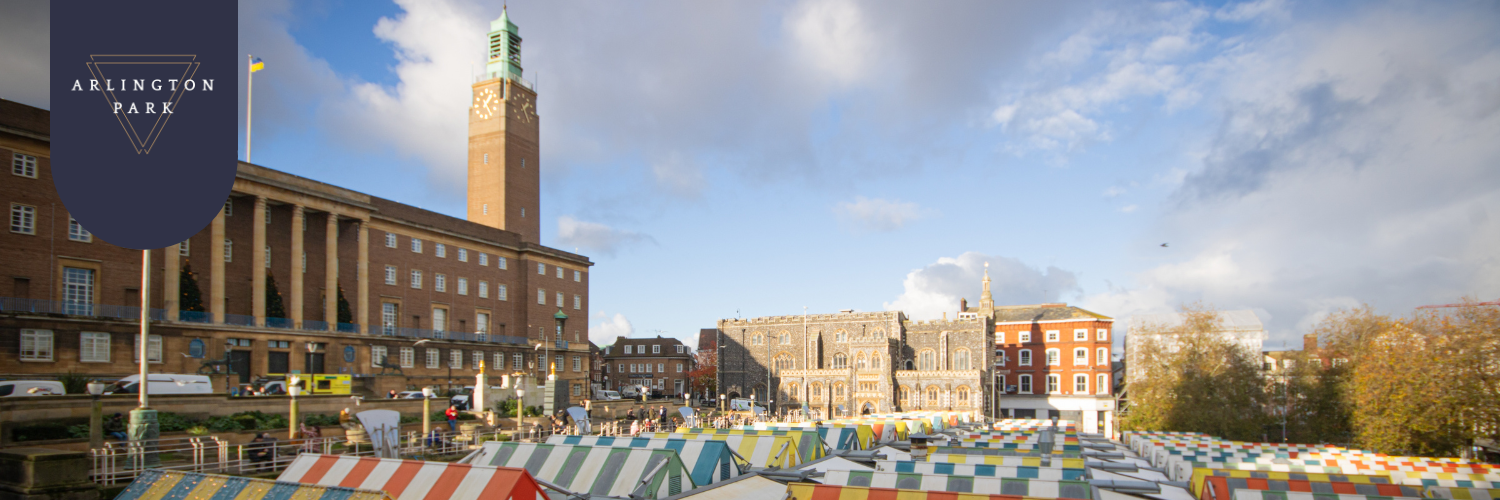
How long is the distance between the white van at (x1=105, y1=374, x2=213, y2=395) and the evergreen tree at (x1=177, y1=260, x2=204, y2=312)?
1157cm

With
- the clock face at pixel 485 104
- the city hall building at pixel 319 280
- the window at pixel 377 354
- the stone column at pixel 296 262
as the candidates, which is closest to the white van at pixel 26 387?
the city hall building at pixel 319 280

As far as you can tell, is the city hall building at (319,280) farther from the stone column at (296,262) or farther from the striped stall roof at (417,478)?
the striped stall roof at (417,478)

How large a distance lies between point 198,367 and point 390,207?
58.2 ft

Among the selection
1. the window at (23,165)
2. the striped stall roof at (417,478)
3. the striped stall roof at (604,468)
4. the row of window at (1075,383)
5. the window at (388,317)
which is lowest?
the row of window at (1075,383)

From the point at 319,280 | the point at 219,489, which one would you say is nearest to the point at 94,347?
the point at 319,280

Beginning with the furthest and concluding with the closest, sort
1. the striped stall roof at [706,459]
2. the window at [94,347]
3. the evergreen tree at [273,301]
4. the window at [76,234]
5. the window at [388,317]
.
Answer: the window at [388,317] < the evergreen tree at [273,301] < the window at [76,234] < the window at [94,347] < the striped stall roof at [706,459]

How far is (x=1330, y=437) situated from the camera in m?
52.5

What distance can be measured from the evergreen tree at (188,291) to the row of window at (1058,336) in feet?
233

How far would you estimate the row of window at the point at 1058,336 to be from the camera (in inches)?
3172

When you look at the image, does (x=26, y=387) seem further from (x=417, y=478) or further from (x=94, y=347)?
(x=417, y=478)

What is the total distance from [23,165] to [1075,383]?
8098 cm

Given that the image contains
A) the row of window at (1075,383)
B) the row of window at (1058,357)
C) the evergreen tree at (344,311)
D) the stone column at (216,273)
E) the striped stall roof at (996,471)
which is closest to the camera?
the striped stall roof at (996,471)

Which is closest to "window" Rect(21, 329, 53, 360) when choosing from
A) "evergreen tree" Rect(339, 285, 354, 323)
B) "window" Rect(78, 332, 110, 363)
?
"window" Rect(78, 332, 110, 363)

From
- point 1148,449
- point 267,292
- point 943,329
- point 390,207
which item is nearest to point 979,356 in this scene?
point 943,329
